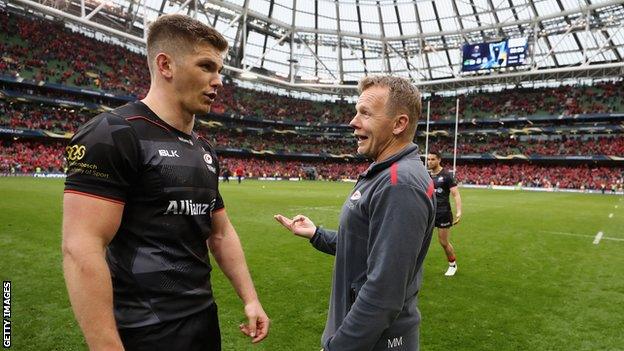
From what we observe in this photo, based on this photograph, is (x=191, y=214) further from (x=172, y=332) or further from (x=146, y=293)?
(x=172, y=332)

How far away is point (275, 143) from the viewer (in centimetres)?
7238

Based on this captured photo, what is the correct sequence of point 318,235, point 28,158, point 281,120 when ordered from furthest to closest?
point 281,120, point 28,158, point 318,235

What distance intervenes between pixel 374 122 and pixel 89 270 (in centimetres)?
160

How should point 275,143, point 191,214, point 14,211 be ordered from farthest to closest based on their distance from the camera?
1. point 275,143
2. point 14,211
3. point 191,214

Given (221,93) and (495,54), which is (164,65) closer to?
(495,54)

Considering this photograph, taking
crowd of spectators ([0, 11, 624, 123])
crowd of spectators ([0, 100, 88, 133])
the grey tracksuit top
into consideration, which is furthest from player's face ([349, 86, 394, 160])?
crowd of spectators ([0, 11, 624, 123])

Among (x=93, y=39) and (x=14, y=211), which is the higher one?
(x=93, y=39)

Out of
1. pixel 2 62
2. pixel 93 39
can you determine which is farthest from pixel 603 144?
pixel 2 62

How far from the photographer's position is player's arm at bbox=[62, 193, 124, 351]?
161 centimetres

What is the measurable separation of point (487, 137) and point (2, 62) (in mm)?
67710

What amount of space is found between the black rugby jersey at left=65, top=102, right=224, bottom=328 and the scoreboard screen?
5190cm

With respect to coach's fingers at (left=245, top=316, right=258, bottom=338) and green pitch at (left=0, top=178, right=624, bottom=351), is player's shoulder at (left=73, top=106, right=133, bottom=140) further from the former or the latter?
green pitch at (left=0, top=178, right=624, bottom=351)

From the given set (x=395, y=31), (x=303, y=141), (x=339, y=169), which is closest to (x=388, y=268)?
(x=395, y=31)

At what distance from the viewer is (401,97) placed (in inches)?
90.3
